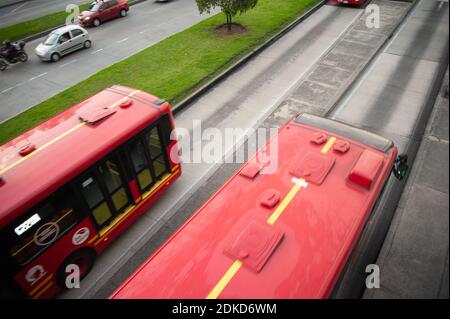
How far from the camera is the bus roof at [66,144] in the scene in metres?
6.55

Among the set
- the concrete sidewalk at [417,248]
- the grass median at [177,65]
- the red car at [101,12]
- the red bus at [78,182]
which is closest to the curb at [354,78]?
the concrete sidewalk at [417,248]

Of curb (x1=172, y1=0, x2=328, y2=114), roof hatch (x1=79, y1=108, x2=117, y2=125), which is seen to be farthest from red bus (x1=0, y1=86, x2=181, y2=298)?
curb (x1=172, y1=0, x2=328, y2=114)

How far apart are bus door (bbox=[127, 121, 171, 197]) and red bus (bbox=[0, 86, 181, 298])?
3 centimetres

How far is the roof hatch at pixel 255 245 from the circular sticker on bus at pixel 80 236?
4383 millimetres

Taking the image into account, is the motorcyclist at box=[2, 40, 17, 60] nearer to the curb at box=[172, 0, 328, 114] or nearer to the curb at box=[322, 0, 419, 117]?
the curb at box=[172, 0, 328, 114]

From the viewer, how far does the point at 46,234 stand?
696cm

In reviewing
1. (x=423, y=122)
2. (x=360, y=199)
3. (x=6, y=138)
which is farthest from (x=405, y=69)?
(x=6, y=138)

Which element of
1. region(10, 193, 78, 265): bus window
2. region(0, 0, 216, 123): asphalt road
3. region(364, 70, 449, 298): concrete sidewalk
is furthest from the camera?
region(0, 0, 216, 123): asphalt road

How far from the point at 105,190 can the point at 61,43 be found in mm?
16279

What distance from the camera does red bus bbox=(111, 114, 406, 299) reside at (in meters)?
4.87

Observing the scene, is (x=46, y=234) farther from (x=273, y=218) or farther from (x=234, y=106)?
(x=234, y=106)
